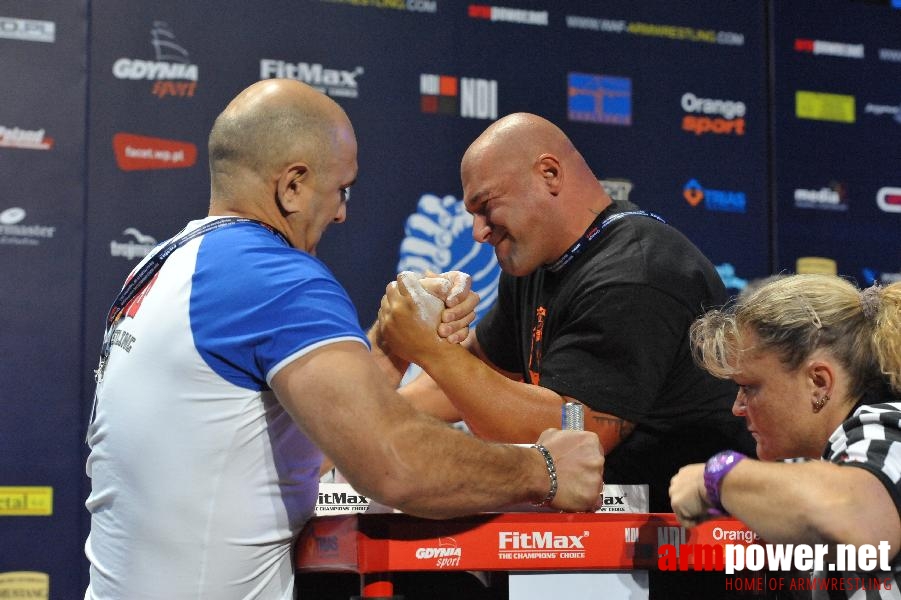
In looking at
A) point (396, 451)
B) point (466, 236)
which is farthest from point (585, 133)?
point (396, 451)

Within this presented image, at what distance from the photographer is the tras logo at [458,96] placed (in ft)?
13.7

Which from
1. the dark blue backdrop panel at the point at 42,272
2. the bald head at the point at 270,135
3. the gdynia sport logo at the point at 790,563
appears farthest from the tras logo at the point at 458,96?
the gdynia sport logo at the point at 790,563

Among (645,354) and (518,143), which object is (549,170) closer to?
(518,143)

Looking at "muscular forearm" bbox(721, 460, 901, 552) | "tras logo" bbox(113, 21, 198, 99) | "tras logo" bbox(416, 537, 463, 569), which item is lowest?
"tras logo" bbox(416, 537, 463, 569)

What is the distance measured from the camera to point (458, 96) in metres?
4.21

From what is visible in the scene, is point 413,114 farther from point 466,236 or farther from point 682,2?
point 682,2

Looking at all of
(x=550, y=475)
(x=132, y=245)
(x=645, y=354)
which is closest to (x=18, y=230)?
(x=132, y=245)

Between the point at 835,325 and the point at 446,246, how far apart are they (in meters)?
2.59

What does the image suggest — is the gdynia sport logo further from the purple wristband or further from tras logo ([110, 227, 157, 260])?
tras logo ([110, 227, 157, 260])

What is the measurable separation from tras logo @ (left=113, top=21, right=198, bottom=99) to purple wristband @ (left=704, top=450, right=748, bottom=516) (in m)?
2.92

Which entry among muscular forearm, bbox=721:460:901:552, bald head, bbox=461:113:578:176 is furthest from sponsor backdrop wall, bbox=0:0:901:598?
muscular forearm, bbox=721:460:901:552

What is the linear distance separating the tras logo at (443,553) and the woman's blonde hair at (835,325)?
629mm

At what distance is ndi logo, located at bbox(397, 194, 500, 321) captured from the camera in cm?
409

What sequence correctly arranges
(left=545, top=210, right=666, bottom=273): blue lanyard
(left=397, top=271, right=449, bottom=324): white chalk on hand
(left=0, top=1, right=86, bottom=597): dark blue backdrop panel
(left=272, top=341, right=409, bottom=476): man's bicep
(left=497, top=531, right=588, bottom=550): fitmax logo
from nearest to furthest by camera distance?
(left=272, top=341, right=409, bottom=476): man's bicep
(left=497, top=531, right=588, bottom=550): fitmax logo
(left=397, top=271, right=449, bottom=324): white chalk on hand
(left=545, top=210, right=666, bottom=273): blue lanyard
(left=0, top=1, right=86, bottom=597): dark blue backdrop panel
